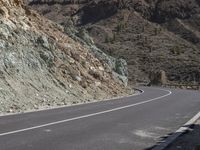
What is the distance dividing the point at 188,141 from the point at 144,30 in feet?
326

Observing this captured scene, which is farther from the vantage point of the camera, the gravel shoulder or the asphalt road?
the gravel shoulder

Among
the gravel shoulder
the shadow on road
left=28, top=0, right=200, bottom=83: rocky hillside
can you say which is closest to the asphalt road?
the shadow on road

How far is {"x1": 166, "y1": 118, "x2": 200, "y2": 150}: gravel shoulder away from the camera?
1108cm

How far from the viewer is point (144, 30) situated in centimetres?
11050

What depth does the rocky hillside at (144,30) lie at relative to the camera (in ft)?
295

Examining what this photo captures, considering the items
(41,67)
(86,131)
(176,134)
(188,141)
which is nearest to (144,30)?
(41,67)

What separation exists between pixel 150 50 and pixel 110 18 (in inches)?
938

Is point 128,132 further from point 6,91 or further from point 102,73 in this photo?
point 102,73

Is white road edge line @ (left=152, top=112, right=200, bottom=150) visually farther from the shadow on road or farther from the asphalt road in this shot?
the asphalt road

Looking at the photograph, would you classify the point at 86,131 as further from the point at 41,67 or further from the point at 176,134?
the point at 41,67

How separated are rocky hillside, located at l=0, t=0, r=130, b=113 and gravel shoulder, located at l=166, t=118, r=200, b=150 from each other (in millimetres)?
8929

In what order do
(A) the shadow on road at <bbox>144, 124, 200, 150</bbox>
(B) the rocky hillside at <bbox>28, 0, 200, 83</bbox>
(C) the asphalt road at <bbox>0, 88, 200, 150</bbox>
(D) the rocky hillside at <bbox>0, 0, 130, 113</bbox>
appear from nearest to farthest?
(C) the asphalt road at <bbox>0, 88, 200, 150</bbox> → (A) the shadow on road at <bbox>144, 124, 200, 150</bbox> → (D) the rocky hillside at <bbox>0, 0, 130, 113</bbox> → (B) the rocky hillside at <bbox>28, 0, 200, 83</bbox>

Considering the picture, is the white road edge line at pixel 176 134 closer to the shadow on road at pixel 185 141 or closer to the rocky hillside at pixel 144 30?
the shadow on road at pixel 185 141

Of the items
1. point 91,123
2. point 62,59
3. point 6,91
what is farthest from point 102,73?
point 91,123
